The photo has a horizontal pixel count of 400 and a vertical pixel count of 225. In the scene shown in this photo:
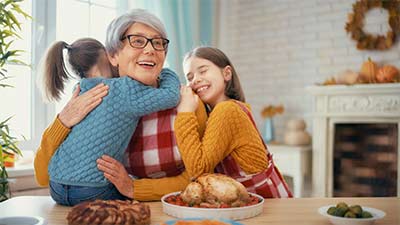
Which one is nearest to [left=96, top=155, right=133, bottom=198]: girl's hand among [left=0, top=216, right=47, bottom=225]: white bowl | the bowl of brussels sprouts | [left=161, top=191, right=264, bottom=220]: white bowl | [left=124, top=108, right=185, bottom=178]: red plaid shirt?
[left=124, top=108, right=185, bottom=178]: red plaid shirt

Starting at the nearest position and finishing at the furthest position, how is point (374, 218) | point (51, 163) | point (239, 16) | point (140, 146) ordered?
point (374, 218) → point (51, 163) → point (140, 146) → point (239, 16)

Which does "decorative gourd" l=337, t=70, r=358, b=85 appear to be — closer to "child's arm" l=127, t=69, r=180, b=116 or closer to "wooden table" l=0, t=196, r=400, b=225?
"wooden table" l=0, t=196, r=400, b=225

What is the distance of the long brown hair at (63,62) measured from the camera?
1526 mm

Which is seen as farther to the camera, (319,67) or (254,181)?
(319,67)

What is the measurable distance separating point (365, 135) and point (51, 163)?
2.95m

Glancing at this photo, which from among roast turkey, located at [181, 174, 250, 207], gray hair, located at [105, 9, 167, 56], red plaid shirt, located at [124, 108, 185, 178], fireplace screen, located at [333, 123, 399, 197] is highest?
gray hair, located at [105, 9, 167, 56]

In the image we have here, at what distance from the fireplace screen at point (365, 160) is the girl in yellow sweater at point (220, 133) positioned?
2.17 meters

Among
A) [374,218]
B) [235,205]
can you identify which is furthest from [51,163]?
[374,218]

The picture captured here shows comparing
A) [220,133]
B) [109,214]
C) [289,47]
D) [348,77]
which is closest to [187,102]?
[220,133]

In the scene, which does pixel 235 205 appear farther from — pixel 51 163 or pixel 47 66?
pixel 47 66

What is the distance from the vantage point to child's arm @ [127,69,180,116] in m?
1.35

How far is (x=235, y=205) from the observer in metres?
1.16

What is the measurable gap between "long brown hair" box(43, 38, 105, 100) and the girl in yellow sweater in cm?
33

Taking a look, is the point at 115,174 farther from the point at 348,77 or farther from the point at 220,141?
the point at 348,77
